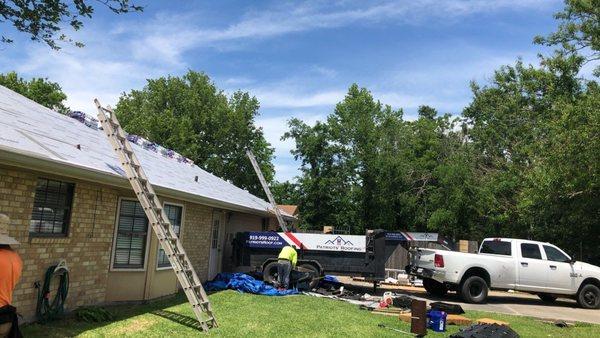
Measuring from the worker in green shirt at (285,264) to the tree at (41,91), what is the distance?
3267cm

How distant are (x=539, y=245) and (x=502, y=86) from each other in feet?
65.4

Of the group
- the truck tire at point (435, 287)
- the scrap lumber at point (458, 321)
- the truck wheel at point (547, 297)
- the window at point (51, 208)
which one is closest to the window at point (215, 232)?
the truck tire at point (435, 287)

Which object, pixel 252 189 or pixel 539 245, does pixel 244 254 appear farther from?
pixel 252 189

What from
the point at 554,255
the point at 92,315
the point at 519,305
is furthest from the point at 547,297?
the point at 92,315

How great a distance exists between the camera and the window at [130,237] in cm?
1045

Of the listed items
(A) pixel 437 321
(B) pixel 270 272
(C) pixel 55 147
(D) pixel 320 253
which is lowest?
(A) pixel 437 321

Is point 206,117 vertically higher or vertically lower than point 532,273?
higher

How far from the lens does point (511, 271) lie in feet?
50.8

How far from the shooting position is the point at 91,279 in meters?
9.50

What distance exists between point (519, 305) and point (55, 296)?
13222 mm

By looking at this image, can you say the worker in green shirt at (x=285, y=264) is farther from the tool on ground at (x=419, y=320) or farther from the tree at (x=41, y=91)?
the tree at (x=41, y=91)

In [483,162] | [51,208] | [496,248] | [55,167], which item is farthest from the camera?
[483,162]

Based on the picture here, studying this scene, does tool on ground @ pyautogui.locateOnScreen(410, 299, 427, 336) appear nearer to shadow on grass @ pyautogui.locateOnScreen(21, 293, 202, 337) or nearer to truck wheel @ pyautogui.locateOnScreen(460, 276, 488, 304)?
shadow on grass @ pyautogui.locateOnScreen(21, 293, 202, 337)

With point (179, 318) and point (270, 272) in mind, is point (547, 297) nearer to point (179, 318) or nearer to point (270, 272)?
point (270, 272)
